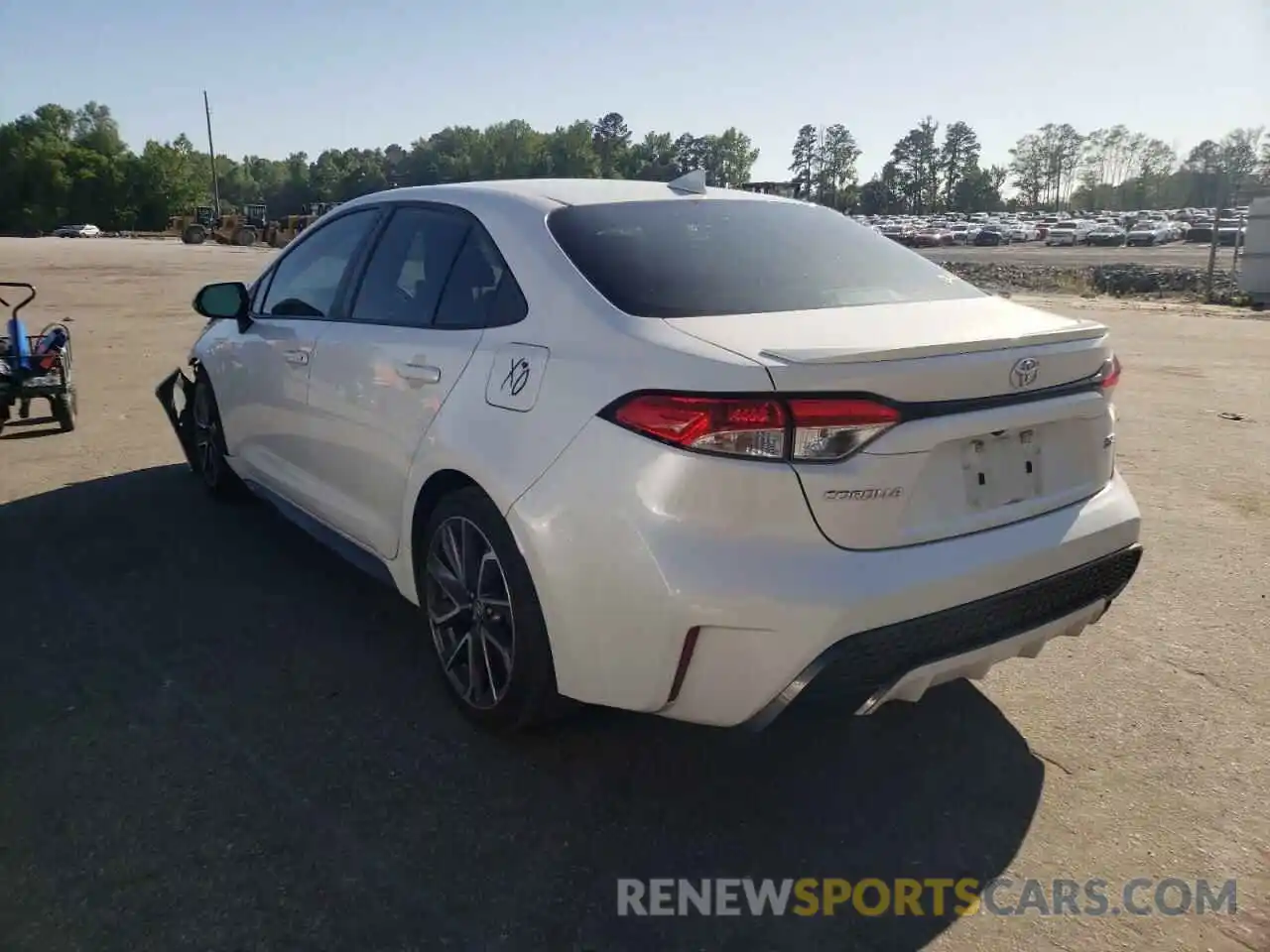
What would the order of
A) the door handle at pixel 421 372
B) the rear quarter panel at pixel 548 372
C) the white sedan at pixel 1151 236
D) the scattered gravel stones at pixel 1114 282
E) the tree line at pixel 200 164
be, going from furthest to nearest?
the tree line at pixel 200 164
the white sedan at pixel 1151 236
the scattered gravel stones at pixel 1114 282
the door handle at pixel 421 372
the rear quarter panel at pixel 548 372

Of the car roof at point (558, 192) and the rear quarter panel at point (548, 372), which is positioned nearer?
the rear quarter panel at point (548, 372)

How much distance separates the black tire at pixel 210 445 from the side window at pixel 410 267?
6.25 feet

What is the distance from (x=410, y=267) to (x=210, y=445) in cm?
247

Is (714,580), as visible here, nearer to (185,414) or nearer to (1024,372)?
(1024,372)

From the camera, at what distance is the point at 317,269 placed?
443 centimetres

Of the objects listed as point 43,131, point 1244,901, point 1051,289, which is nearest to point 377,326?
point 1244,901

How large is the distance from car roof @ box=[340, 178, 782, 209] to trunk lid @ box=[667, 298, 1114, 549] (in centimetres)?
94

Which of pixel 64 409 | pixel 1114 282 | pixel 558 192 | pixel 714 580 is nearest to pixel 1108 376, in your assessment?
pixel 714 580

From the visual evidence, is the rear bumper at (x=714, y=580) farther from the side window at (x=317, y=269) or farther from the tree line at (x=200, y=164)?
the tree line at (x=200, y=164)

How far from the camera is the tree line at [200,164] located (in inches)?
4151

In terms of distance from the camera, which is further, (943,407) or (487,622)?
(487,622)

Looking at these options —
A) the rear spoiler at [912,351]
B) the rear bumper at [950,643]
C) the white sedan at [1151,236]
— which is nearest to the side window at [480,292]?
the rear spoiler at [912,351]

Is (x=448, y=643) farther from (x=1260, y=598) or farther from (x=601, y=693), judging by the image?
(x=1260, y=598)

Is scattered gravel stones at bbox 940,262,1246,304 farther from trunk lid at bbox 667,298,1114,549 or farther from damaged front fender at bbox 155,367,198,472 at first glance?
trunk lid at bbox 667,298,1114,549
